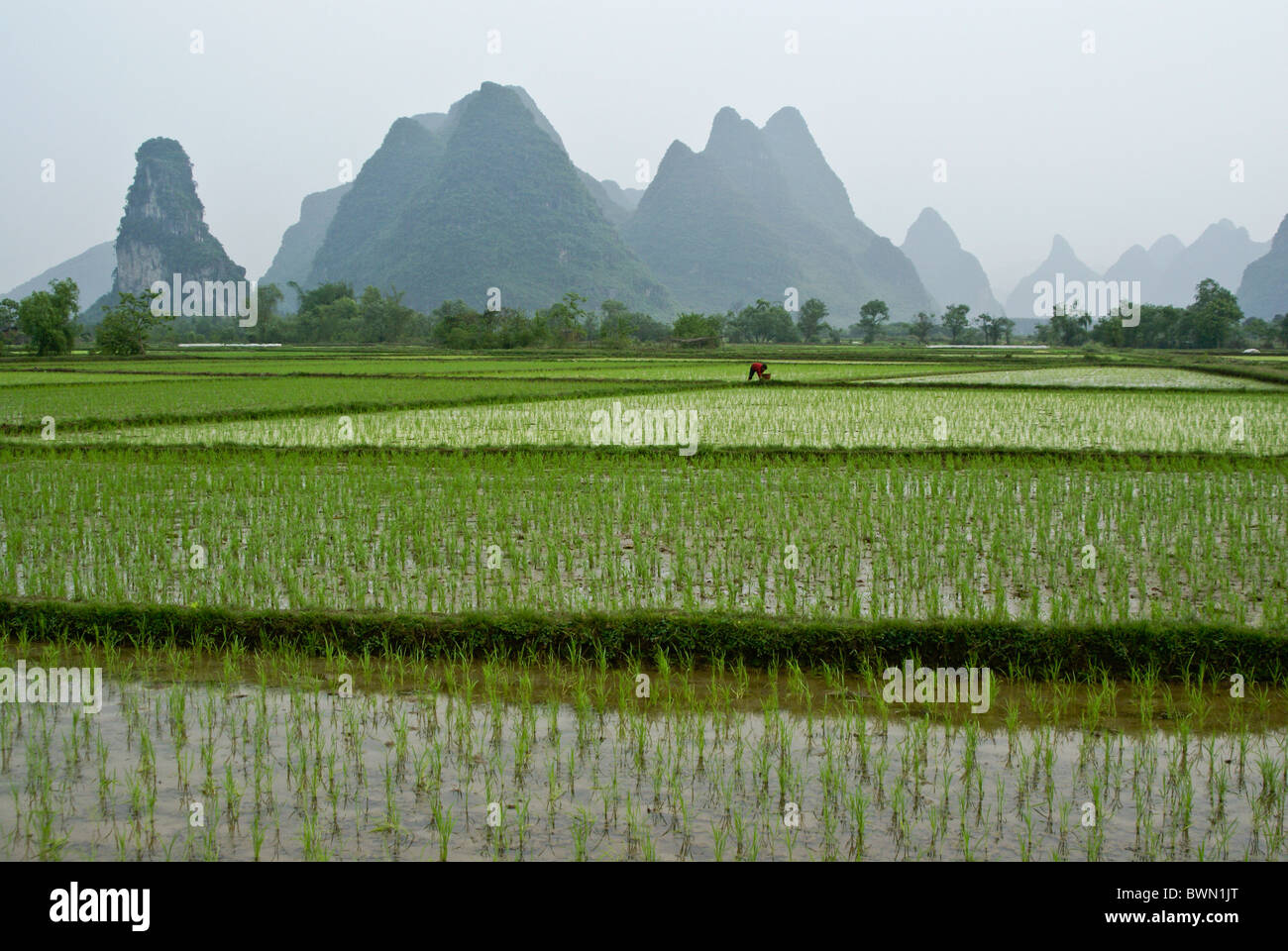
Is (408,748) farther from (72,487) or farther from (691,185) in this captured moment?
(691,185)

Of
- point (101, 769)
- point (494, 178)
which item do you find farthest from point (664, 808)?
point (494, 178)

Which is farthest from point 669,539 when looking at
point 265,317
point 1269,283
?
point 1269,283

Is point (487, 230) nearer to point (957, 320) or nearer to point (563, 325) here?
point (957, 320)

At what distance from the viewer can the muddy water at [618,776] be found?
2.50m

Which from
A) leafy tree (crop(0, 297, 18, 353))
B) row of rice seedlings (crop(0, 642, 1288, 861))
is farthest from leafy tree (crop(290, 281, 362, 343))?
row of rice seedlings (crop(0, 642, 1288, 861))

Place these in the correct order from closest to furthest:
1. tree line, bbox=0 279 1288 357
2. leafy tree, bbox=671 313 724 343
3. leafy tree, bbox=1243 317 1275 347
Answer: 1. tree line, bbox=0 279 1288 357
2. leafy tree, bbox=671 313 724 343
3. leafy tree, bbox=1243 317 1275 347

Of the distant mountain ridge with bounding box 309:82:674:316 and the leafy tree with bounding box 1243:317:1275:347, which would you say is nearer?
the leafy tree with bounding box 1243:317:1275:347

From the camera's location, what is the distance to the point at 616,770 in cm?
293

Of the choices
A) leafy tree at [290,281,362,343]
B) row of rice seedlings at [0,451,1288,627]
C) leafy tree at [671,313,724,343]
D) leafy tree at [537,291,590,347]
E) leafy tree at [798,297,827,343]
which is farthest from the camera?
leafy tree at [290,281,362,343]

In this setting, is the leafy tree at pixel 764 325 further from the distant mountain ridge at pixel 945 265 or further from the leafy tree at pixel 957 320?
the distant mountain ridge at pixel 945 265

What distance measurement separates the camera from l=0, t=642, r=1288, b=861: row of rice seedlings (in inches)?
98.9

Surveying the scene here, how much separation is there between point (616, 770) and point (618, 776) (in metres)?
0.03

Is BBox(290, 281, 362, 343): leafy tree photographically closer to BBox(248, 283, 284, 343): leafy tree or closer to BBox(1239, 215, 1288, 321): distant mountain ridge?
BBox(248, 283, 284, 343): leafy tree
